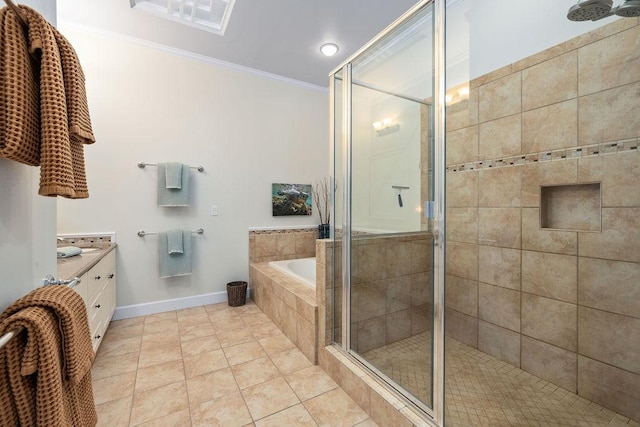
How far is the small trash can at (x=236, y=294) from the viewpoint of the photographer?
127 inches

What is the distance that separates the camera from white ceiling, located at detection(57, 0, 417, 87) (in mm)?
2400

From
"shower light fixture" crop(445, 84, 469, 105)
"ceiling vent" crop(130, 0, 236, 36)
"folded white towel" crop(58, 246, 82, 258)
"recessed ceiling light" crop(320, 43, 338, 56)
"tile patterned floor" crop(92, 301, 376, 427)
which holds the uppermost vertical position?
"ceiling vent" crop(130, 0, 236, 36)

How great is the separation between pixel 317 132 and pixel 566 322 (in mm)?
3226

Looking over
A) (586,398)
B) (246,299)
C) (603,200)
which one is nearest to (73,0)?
(246,299)

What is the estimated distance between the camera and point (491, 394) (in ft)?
→ 5.67

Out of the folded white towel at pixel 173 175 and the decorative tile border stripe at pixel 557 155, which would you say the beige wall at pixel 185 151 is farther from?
the decorative tile border stripe at pixel 557 155

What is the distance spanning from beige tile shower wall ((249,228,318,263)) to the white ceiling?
2045 millimetres

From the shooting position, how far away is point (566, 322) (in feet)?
5.79

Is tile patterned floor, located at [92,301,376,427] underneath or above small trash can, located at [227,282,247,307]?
underneath

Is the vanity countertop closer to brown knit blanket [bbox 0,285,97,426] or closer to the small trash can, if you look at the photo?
brown knit blanket [bbox 0,285,97,426]

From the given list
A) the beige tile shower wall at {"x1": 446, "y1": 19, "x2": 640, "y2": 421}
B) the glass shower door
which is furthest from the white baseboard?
the beige tile shower wall at {"x1": 446, "y1": 19, "x2": 640, "y2": 421}

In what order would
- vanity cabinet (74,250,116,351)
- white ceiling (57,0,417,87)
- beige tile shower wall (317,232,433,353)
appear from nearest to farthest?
vanity cabinet (74,250,116,351)
beige tile shower wall (317,232,433,353)
white ceiling (57,0,417,87)

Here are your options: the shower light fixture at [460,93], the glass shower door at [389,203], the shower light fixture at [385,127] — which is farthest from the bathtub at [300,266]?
the shower light fixture at [460,93]

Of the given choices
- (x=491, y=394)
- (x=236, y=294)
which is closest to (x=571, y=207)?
(x=491, y=394)
